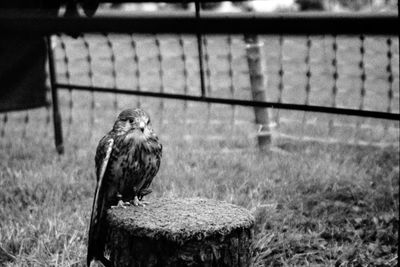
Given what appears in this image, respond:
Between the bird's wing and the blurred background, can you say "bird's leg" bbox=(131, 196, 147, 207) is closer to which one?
the bird's wing

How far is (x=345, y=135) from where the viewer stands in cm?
610

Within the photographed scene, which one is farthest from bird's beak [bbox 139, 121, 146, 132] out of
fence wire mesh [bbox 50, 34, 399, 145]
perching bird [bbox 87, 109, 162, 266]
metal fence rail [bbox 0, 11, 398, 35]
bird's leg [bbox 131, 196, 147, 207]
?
fence wire mesh [bbox 50, 34, 399, 145]

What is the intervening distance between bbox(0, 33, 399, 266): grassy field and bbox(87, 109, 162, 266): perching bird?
43 centimetres

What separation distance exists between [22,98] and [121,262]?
3.38 metres

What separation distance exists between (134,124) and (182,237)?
892 mm

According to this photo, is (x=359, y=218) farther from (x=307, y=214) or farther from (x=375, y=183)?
(x=375, y=183)

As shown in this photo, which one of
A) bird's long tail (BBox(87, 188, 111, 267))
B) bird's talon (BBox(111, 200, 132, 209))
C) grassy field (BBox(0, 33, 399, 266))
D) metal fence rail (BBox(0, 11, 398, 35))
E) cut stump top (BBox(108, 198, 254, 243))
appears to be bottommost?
grassy field (BBox(0, 33, 399, 266))

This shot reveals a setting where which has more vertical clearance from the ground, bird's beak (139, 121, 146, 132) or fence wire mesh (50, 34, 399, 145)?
bird's beak (139, 121, 146, 132)

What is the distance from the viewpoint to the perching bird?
122 inches

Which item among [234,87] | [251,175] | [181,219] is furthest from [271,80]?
[181,219]

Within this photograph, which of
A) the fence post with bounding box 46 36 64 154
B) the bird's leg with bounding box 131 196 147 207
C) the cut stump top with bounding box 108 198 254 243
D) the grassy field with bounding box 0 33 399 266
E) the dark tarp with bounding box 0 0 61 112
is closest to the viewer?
the cut stump top with bounding box 108 198 254 243

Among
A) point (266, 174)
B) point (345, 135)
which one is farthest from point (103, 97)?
point (266, 174)

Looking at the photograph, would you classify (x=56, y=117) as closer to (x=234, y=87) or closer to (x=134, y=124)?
(x=134, y=124)

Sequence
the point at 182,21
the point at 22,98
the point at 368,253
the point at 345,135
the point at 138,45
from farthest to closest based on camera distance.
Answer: the point at 138,45, the point at 345,135, the point at 22,98, the point at 368,253, the point at 182,21
